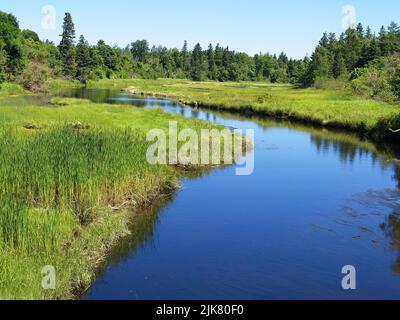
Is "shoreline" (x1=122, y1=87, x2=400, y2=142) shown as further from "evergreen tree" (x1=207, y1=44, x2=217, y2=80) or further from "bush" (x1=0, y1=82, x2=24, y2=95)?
"evergreen tree" (x1=207, y1=44, x2=217, y2=80)

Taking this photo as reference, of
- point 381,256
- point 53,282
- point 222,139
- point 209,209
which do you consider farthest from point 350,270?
point 222,139

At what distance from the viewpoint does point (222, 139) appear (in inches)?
A: 1357

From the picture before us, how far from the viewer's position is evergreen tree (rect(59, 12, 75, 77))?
120688mm

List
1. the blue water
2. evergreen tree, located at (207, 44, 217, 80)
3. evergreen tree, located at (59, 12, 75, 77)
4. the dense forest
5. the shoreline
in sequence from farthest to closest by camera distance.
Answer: evergreen tree, located at (207, 44, 217, 80)
evergreen tree, located at (59, 12, 75, 77)
the dense forest
the shoreline
the blue water

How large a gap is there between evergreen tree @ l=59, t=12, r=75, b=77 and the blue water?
101051 mm

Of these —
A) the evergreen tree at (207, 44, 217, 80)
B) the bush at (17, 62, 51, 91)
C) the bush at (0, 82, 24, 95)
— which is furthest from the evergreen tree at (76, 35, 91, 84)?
the evergreen tree at (207, 44, 217, 80)

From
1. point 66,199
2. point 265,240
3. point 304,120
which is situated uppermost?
point 304,120

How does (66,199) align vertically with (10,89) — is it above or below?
below

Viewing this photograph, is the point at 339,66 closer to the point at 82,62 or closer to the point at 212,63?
the point at 82,62

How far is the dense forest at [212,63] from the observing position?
75.9 m

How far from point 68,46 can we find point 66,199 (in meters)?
113

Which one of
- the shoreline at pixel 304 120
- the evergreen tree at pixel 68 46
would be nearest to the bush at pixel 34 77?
the shoreline at pixel 304 120

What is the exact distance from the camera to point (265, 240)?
17172mm

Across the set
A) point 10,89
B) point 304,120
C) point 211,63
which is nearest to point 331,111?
point 304,120
